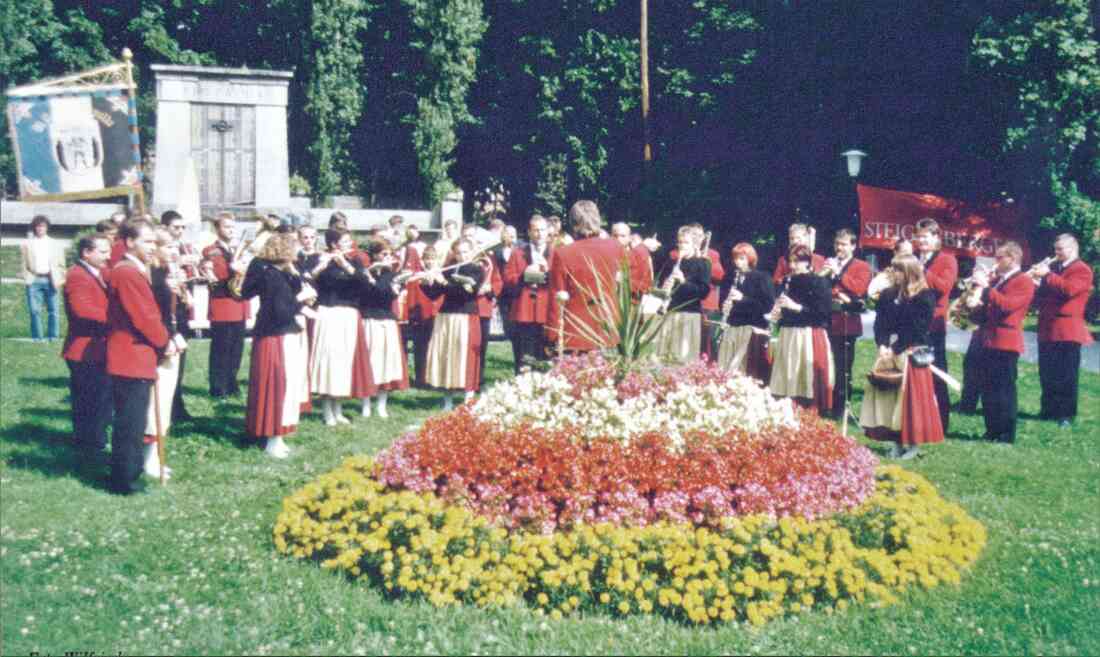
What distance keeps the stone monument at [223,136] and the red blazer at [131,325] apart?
15376 mm

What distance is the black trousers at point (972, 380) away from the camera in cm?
1359

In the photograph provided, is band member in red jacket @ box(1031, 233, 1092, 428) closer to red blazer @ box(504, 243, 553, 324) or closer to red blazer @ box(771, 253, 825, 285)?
red blazer @ box(771, 253, 825, 285)

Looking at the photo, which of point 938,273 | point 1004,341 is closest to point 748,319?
point 938,273

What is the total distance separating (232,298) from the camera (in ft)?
42.2

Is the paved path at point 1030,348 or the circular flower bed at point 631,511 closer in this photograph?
the circular flower bed at point 631,511

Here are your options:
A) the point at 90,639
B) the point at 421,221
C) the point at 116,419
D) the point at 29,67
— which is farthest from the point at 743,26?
the point at 90,639

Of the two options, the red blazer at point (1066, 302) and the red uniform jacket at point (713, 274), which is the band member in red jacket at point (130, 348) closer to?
the red uniform jacket at point (713, 274)

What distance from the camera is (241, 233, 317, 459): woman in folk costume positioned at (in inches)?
395

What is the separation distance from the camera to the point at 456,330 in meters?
12.7

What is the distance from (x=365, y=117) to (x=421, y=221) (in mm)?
9603

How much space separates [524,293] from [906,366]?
203 inches

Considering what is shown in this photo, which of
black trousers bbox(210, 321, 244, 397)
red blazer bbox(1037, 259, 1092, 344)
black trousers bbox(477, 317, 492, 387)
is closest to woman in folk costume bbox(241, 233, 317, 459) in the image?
black trousers bbox(210, 321, 244, 397)

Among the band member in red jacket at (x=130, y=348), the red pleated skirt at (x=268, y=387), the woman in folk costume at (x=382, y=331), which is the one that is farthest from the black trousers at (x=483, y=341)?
the band member in red jacket at (x=130, y=348)

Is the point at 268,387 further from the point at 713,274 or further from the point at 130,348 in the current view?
the point at 713,274
